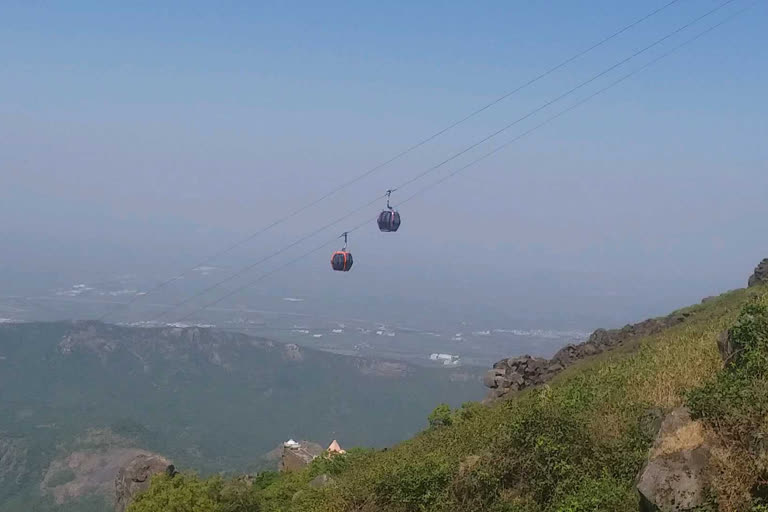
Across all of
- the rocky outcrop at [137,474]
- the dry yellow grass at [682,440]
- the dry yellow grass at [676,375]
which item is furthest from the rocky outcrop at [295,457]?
the dry yellow grass at [682,440]

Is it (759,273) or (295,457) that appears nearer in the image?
(759,273)

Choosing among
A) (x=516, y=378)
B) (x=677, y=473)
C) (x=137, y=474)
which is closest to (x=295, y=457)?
(x=137, y=474)

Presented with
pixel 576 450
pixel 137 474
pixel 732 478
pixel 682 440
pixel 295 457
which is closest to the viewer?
pixel 732 478

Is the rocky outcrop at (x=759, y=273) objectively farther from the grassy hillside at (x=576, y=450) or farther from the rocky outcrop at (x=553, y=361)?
the grassy hillside at (x=576, y=450)

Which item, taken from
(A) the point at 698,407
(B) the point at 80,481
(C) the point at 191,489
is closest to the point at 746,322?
(A) the point at 698,407

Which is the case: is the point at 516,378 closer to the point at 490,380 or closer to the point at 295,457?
the point at 490,380

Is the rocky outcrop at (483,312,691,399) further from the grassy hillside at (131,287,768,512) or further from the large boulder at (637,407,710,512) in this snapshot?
the large boulder at (637,407,710,512)

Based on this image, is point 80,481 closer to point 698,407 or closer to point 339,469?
point 339,469
